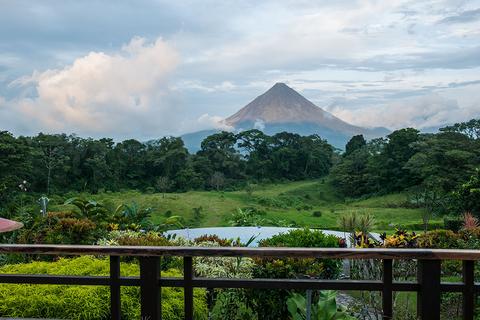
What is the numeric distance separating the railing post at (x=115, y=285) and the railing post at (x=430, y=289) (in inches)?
55.9

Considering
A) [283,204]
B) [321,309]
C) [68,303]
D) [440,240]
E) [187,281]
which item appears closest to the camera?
[187,281]

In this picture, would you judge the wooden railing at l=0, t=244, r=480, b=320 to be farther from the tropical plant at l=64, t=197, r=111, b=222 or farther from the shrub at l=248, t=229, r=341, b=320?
the tropical plant at l=64, t=197, r=111, b=222

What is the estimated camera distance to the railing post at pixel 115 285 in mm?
2771

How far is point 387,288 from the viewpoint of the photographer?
8.73 ft

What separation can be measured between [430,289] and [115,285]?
1478mm

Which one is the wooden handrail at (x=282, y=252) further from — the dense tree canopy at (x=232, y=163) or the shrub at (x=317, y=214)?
the dense tree canopy at (x=232, y=163)

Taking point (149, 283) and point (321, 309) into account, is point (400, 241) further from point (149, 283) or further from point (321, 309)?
point (149, 283)

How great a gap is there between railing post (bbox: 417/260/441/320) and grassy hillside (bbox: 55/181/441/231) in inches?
589

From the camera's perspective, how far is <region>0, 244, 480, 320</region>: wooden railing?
2.57 meters

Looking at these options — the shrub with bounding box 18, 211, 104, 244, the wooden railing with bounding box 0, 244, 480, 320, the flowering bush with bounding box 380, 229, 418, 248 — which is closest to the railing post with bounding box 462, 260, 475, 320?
the wooden railing with bounding box 0, 244, 480, 320

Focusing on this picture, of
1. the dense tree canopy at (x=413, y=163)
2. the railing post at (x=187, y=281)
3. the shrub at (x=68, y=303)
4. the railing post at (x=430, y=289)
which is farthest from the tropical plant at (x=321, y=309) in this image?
the dense tree canopy at (x=413, y=163)

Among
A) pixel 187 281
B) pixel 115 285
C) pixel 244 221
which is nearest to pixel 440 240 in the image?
pixel 187 281

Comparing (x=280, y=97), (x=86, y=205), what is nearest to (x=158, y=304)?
(x=86, y=205)

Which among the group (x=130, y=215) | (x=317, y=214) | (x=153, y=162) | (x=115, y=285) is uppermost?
(x=153, y=162)
